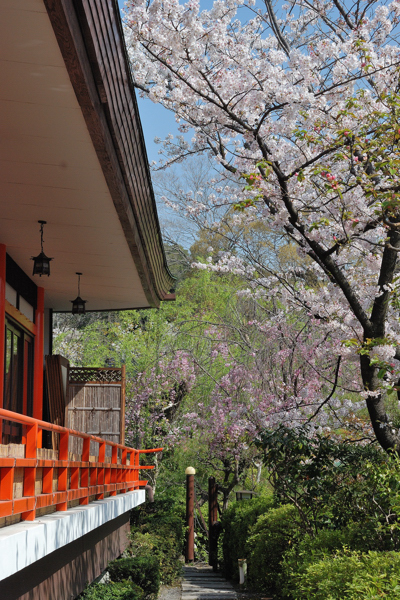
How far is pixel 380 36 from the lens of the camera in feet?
23.8

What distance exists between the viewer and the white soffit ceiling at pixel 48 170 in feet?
9.77

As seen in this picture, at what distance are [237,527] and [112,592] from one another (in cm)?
536

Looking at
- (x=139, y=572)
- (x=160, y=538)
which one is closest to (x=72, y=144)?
(x=139, y=572)

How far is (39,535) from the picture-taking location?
12.0 feet

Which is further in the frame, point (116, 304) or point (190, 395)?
point (190, 395)

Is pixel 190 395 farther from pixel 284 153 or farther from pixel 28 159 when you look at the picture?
pixel 28 159

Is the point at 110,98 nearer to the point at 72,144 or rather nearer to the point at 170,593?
the point at 72,144

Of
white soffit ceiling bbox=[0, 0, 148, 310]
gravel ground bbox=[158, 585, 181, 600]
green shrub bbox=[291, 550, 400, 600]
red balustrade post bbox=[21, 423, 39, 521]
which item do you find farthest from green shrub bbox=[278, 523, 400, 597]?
gravel ground bbox=[158, 585, 181, 600]

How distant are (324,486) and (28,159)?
4.90m

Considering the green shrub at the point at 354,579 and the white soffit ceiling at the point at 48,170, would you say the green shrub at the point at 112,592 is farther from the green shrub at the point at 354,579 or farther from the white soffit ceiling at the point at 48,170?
the white soffit ceiling at the point at 48,170

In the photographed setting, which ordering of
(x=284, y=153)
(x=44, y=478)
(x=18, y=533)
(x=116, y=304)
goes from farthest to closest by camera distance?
Result: 1. (x=116, y=304)
2. (x=284, y=153)
3. (x=44, y=478)
4. (x=18, y=533)

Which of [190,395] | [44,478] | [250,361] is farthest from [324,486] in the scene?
[190,395]

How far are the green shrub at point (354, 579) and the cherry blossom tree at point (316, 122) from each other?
1.81 metres

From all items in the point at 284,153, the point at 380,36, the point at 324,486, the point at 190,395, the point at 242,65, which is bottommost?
the point at 324,486
